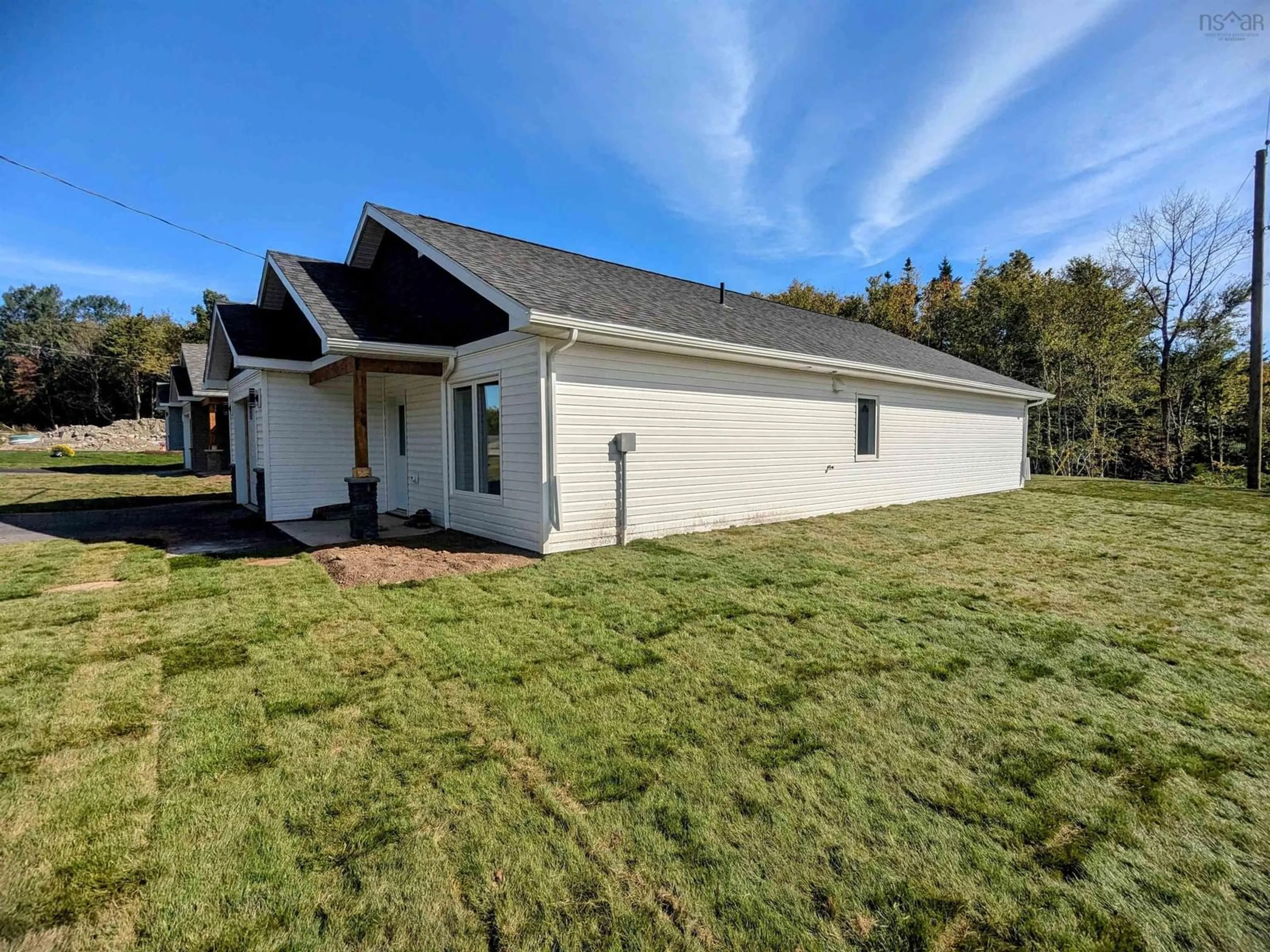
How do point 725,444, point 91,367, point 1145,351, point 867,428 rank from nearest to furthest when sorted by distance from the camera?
1. point 725,444
2. point 867,428
3. point 1145,351
4. point 91,367

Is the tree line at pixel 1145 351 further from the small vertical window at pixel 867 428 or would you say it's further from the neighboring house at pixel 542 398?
the small vertical window at pixel 867 428

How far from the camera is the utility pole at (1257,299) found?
47.5ft

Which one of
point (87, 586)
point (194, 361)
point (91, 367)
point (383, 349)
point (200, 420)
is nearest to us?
point (87, 586)

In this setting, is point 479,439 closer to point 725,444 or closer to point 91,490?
point 725,444

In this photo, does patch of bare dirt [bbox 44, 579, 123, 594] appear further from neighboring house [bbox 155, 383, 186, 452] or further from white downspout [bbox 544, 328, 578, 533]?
neighboring house [bbox 155, 383, 186, 452]

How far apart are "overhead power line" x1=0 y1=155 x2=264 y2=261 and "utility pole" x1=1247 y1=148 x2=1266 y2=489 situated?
78.9 ft

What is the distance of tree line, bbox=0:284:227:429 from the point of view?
147ft

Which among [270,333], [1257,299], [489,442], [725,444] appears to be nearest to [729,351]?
[725,444]

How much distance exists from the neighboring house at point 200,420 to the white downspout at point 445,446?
13.8 meters

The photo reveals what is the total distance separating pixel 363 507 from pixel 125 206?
806 centimetres

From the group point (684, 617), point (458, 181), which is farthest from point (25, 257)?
point (684, 617)

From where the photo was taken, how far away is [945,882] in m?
1.95

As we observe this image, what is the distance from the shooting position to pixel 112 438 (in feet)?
112

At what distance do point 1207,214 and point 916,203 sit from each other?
482 inches
